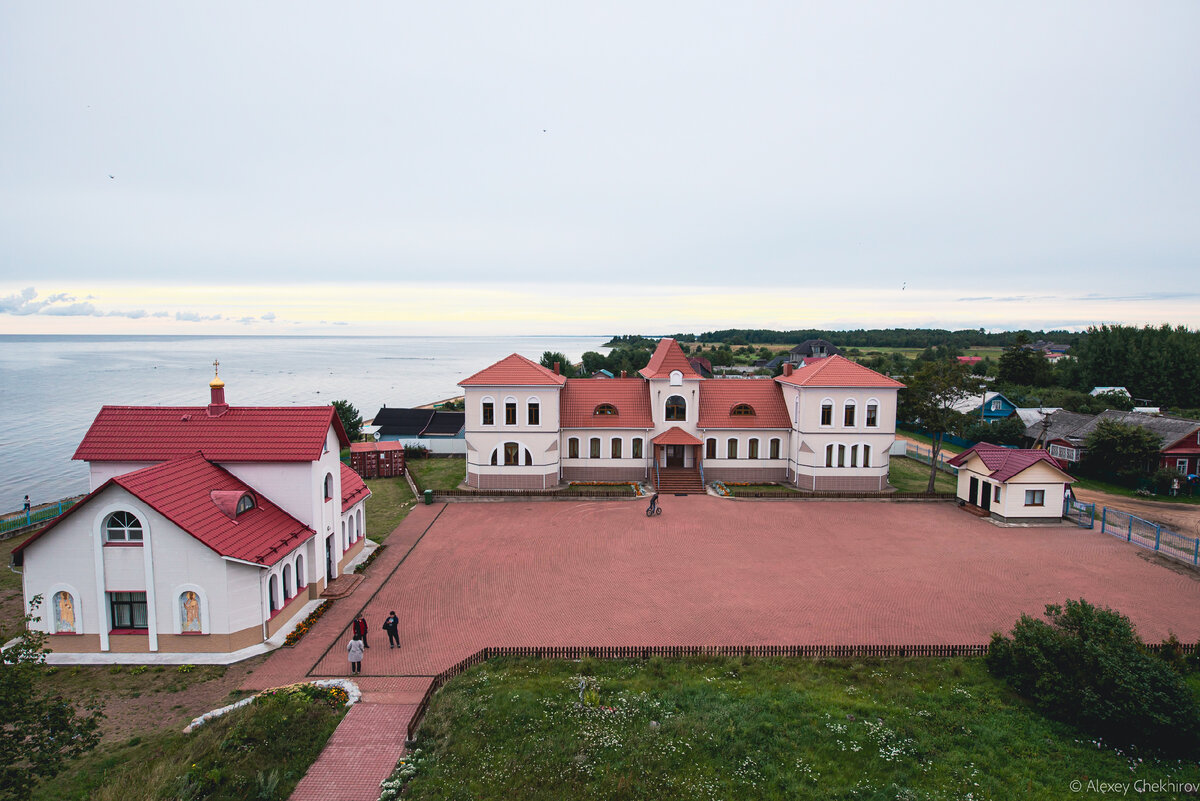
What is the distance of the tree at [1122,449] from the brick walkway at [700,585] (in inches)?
510

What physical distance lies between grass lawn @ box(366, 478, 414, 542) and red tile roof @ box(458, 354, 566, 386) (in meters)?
7.44

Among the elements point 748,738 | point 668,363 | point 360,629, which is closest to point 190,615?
point 360,629

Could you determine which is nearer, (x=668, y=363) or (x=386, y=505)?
(x=386, y=505)

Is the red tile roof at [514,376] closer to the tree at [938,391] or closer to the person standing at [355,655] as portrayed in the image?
the person standing at [355,655]

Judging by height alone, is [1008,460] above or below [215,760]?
above

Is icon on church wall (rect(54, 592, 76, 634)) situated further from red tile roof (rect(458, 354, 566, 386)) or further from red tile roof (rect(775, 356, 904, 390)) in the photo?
red tile roof (rect(775, 356, 904, 390))

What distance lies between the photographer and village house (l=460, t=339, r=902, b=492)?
35.7 meters

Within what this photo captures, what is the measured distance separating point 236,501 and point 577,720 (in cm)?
1258

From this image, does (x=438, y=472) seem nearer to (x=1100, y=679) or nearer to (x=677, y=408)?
(x=677, y=408)

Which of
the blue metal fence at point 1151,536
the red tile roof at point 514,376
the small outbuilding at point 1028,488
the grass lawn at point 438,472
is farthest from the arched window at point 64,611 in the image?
the blue metal fence at point 1151,536

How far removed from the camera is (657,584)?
884 inches

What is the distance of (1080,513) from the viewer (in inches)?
1228

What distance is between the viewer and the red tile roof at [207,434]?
2028 centimetres

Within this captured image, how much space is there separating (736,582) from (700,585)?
4.70ft
